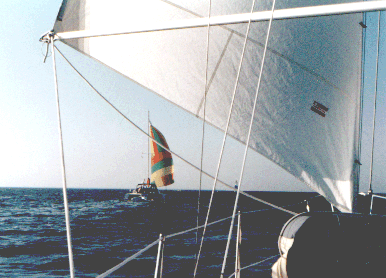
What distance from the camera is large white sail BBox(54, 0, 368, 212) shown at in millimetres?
3617

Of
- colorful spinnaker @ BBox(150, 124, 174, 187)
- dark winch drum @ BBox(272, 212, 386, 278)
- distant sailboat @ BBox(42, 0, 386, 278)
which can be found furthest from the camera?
colorful spinnaker @ BBox(150, 124, 174, 187)

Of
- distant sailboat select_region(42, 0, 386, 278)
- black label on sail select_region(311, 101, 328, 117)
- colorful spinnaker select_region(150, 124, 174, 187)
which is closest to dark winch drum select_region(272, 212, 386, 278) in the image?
distant sailboat select_region(42, 0, 386, 278)

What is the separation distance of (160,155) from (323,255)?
98.6ft

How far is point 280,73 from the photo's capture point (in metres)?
3.72

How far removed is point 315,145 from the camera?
11.9 feet

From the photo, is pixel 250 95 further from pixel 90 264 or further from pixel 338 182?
pixel 90 264

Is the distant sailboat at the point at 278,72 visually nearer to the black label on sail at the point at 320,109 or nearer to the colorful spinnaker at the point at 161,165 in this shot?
the black label on sail at the point at 320,109

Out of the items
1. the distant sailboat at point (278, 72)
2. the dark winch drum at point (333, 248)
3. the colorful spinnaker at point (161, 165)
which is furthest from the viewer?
the colorful spinnaker at point (161, 165)

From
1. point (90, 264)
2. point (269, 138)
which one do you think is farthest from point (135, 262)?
point (269, 138)

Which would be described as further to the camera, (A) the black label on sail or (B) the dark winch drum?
(A) the black label on sail

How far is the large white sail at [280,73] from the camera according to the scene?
3.62m

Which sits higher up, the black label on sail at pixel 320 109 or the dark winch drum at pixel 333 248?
the black label on sail at pixel 320 109

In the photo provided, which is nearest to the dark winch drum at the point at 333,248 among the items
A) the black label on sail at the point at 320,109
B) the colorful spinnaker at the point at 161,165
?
the black label on sail at the point at 320,109

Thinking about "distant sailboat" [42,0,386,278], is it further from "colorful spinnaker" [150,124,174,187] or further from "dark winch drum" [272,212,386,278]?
"colorful spinnaker" [150,124,174,187]
